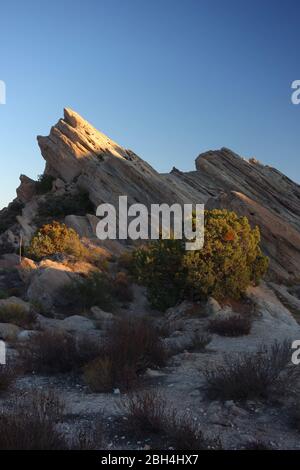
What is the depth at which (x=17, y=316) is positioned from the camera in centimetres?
1430

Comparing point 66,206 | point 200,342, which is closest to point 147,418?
point 200,342

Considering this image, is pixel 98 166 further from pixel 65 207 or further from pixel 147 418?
pixel 147 418

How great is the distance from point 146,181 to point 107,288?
53.0ft

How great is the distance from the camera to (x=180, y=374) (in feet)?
28.6

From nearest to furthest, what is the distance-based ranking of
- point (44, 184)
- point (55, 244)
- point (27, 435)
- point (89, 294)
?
point (27, 435) → point (89, 294) → point (55, 244) → point (44, 184)

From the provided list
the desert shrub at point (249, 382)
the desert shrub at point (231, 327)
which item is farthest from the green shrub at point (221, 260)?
the desert shrub at point (249, 382)

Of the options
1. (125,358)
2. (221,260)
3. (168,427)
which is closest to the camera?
(168,427)

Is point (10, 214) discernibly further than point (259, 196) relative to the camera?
Yes

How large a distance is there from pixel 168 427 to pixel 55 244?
18.8 metres

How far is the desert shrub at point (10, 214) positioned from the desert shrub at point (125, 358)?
3024cm

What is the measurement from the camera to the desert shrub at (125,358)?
313 inches

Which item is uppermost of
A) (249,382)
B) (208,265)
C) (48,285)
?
(208,265)

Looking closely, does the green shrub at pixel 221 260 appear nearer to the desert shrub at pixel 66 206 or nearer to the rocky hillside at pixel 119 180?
the rocky hillside at pixel 119 180
